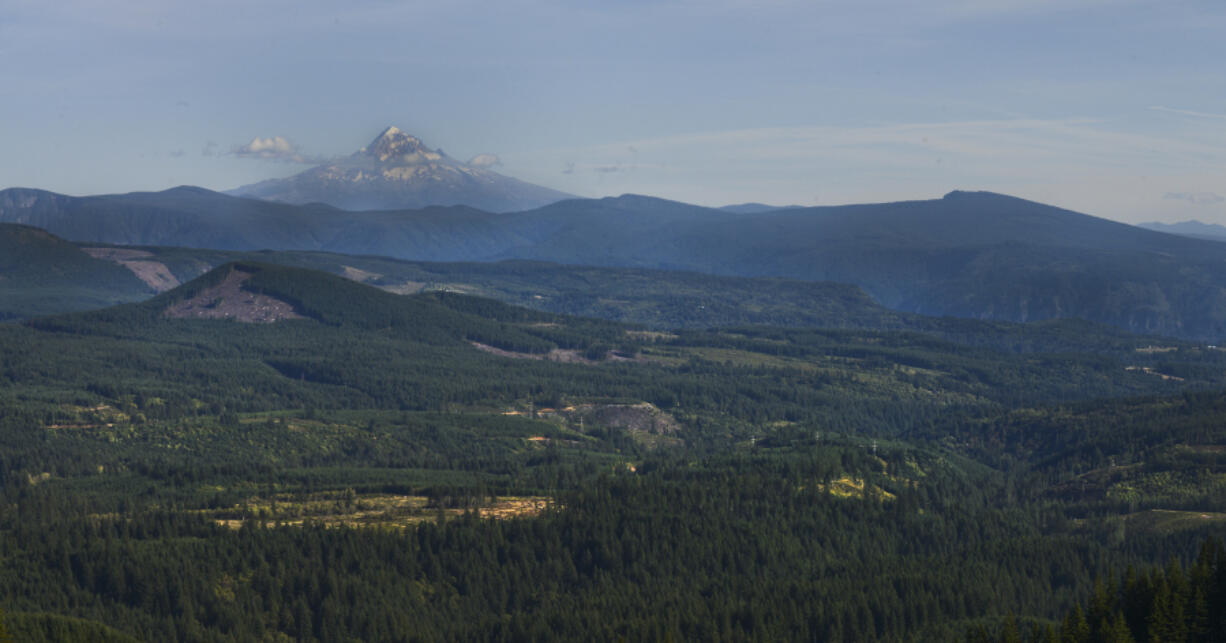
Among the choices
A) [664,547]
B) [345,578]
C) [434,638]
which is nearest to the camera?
[434,638]

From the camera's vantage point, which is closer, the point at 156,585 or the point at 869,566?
the point at 156,585

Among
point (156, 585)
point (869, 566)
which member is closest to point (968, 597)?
point (869, 566)

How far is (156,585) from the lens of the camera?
169 m

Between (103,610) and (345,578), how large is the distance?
28557 millimetres

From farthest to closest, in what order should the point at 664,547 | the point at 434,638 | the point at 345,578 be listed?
1. the point at 664,547
2. the point at 345,578
3. the point at 434,638

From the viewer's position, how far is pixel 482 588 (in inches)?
7116

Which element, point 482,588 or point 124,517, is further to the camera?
point 124,517

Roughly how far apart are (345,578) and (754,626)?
51741 mm

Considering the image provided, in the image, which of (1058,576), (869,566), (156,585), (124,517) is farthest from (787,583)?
(124,517)

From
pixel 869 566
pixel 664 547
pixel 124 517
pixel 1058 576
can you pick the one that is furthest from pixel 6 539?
pixel 1058 576

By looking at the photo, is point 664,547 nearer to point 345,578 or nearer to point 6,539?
point 345,578

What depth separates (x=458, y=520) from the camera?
653 ft

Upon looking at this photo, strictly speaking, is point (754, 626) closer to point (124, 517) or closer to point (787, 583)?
point (787, 583)

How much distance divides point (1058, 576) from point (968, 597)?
68.4 feet
